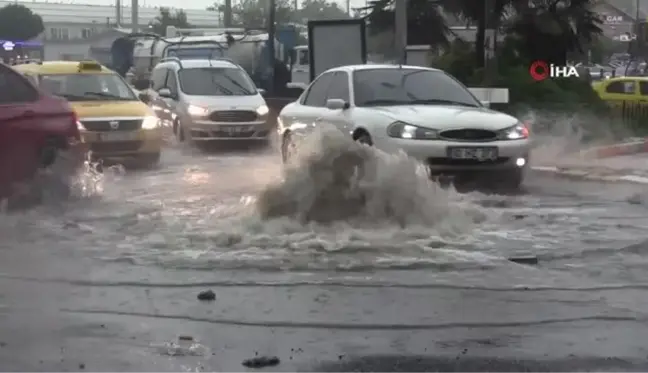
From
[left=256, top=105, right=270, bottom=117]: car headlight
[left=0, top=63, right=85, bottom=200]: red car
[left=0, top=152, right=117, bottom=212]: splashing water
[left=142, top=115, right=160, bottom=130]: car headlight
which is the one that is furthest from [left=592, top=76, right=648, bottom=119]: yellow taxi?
[left=0, top=63, right=85, bottom=200]: red car

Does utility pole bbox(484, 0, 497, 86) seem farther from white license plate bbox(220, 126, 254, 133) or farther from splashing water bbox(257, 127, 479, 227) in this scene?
splashing water bbox(257, 127, 479, 227)

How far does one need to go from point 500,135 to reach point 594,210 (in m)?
1.61

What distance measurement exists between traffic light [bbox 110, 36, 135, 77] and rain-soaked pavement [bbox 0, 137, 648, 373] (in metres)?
33.1

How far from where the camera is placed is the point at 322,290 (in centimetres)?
752

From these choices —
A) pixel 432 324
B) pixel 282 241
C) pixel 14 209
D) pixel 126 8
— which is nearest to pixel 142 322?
pixel 432 324

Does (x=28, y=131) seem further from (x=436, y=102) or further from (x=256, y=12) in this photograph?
(x=256, y=12)

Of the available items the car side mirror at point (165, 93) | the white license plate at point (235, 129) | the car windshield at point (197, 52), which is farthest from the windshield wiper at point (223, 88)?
the car windshield at point (197, 52)

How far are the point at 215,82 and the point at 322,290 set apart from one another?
14.6 metres

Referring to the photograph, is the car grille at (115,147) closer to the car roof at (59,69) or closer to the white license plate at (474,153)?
the car roof at (59,69)

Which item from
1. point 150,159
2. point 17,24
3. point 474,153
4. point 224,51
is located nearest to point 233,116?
point 150,159

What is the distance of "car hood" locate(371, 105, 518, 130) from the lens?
1260cm

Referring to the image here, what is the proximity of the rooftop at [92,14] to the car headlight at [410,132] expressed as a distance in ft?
268

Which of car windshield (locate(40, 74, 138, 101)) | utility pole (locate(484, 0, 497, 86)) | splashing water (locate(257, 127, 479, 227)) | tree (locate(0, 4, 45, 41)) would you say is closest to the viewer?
splashing water (locate(257, 127, 479, 227))

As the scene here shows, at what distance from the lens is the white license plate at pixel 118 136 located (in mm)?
16344
